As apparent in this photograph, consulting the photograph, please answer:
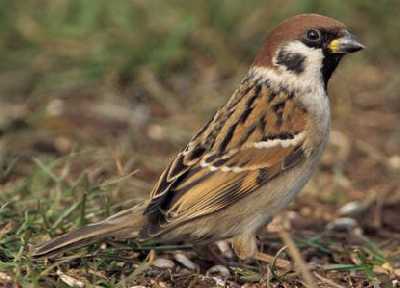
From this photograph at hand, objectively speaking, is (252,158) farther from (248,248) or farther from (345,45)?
(345,45)

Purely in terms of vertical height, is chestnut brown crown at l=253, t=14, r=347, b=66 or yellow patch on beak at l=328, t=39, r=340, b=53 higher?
chestnut brown crown at l=253, t=14, r=347, b=66

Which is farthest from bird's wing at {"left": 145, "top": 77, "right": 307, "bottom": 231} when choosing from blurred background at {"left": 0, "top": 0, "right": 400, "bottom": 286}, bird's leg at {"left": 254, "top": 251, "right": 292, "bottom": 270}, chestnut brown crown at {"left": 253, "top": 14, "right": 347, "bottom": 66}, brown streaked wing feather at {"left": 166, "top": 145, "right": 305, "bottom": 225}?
blurred background at {"left": 0, "top": 0, "right": 400, "bottom": 286}

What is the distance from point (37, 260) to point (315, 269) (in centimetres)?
115

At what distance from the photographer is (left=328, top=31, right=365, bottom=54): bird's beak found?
4.37m

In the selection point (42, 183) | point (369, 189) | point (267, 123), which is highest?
point (267, 123)

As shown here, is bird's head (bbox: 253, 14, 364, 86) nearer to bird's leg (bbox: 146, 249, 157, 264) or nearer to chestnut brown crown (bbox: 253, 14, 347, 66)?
chestnut brown crown (bbox: 253, 14, 347, 66)

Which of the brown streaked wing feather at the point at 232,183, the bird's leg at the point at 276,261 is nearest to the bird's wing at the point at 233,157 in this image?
the brown streaked wing feather at the point at 232,183

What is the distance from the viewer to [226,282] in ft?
13.3

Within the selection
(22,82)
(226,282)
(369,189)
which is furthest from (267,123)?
(22,82)

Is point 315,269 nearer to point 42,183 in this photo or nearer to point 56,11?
point 42,183

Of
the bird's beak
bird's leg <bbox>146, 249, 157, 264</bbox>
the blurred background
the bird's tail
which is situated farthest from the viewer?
the blurred background

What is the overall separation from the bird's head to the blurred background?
1260 millimetres

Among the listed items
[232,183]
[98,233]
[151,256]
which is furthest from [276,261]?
[98,233]

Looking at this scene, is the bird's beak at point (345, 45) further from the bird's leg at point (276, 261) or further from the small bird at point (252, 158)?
the bird's leg at point (276, 261)
